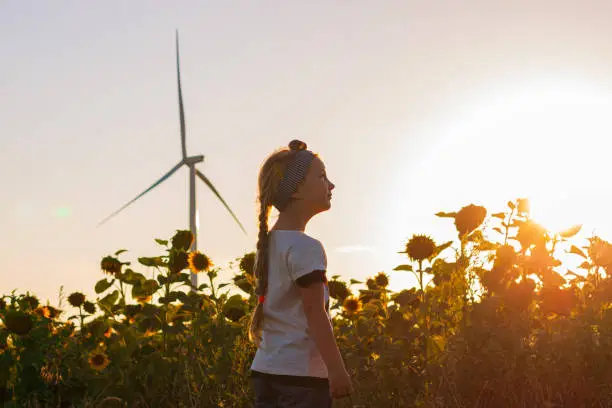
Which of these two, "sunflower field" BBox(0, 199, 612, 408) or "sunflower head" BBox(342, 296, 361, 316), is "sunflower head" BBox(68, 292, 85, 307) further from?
"sunflower head" BBox(342, 296, 361, 316)

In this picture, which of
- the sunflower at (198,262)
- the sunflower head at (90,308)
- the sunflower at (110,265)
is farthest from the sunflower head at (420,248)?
the sunflower head at (90,308)

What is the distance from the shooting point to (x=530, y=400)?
5160 mm

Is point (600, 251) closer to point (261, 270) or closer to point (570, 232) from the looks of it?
point (570, 232)

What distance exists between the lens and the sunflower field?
197 inches

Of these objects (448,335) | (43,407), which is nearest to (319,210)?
(448,335)

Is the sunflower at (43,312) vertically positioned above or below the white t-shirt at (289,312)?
above

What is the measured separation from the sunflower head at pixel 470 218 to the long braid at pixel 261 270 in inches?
50.1

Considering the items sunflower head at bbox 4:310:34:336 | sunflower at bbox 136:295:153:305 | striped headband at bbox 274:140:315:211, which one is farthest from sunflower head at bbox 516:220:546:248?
sunflower head at bbox 4:310:34:336

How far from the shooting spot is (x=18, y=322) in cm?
717

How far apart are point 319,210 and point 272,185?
299mm

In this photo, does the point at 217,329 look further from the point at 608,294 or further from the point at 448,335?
the point at 608,294

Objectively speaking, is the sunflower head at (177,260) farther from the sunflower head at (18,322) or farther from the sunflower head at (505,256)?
the sunflower head at (505,256)

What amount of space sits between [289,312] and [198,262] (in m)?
3.16

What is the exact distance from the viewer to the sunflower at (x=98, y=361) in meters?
6.98
